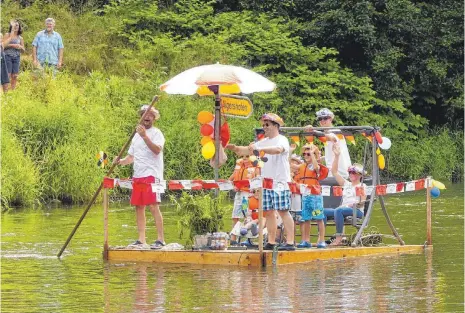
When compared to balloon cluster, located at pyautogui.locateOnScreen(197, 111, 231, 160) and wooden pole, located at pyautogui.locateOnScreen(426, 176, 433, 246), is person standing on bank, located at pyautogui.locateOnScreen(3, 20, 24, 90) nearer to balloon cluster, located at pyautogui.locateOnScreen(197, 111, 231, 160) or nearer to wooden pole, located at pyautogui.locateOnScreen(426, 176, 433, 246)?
balloon cluster, located at pyautogui.locateOnScreen(197, 111, 231, 160)

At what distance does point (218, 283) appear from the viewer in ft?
48.6

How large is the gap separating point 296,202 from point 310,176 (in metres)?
0.45

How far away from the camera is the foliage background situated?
3077cm

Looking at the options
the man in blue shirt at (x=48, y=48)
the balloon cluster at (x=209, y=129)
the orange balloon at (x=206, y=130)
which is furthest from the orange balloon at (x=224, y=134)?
the man in blue shirt at (x=48, y=48)

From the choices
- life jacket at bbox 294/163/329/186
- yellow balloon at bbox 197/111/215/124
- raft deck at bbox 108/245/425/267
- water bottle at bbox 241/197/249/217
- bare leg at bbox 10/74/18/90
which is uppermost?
bare leg at bbox 10/74/18/90

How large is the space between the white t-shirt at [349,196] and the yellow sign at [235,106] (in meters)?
1.66

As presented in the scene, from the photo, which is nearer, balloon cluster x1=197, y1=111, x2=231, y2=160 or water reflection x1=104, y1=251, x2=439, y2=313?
water reflection x1=104, y1=251, x2=439, y2=313

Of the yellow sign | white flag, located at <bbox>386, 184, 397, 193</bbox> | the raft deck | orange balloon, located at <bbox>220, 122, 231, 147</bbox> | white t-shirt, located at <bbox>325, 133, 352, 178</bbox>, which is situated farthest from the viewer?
white t-shirt, located at <bbox>325, 133, 352, 178</bbox>

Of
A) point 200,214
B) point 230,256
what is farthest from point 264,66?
point 230,256

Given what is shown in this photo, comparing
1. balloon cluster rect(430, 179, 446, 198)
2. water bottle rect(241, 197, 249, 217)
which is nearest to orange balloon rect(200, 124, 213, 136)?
water bottle rect(241, 197, 249, 217)

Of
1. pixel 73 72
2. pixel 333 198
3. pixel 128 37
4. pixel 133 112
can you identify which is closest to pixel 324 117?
pixel 333 198

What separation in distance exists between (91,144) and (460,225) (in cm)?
905

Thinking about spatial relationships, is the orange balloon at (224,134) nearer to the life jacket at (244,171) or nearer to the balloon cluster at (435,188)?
the life jacket at (244,171)

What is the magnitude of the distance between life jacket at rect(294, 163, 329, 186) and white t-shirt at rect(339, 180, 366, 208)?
0.33 m
